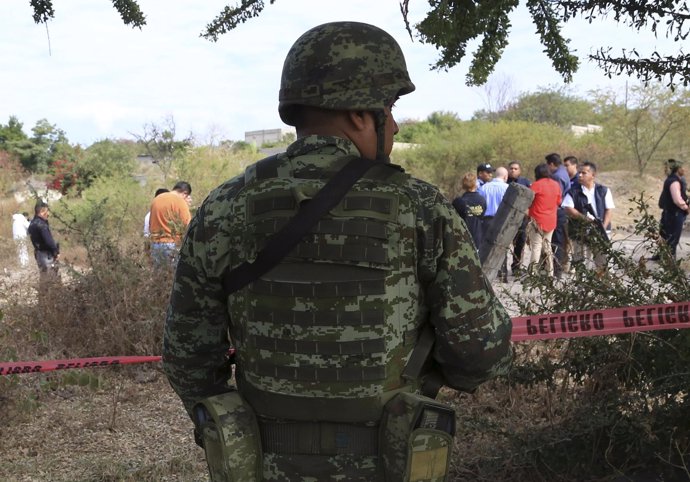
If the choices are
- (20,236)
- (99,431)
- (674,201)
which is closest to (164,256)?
(99,431)

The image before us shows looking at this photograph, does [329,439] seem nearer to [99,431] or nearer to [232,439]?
[232,439]

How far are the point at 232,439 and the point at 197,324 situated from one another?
0.33m

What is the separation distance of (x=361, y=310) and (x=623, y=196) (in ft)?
72.2

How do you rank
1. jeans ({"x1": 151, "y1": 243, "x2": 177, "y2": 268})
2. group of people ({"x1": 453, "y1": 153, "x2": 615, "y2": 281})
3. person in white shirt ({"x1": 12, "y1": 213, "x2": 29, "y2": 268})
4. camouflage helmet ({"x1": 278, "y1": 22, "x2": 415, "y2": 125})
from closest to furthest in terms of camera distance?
camouflage helmet ({"x1": 278, "y1": 22, "x2": 415, "y2": 125}) → jeans ({"x1": 151, "y1": 243, "x2": 177, "y2": 268}) → group of people ({"x1": 453, "y1": 153, "x2": 615, "y2": 281}) → person in white shirt ({"x1": 12, "y1": 213, "x2": 29, "y2": 268})

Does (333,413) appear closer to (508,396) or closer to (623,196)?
(508,396)

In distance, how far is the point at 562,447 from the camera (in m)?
3.29

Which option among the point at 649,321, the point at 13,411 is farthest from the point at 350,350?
the point at 13,411

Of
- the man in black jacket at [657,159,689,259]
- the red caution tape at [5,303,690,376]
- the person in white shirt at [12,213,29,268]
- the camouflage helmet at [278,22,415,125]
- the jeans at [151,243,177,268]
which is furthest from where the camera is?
Result: the person in white shirt at [12,213,29,268]

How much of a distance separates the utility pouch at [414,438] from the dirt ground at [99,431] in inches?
97.7

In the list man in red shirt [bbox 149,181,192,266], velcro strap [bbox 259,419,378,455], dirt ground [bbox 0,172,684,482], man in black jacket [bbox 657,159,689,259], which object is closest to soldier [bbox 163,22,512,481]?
velcro strap [bbox 259,419,378,455]

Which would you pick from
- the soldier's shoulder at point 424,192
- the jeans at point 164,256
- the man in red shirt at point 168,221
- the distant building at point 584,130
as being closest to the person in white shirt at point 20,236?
the man in red shirt at point 168,221

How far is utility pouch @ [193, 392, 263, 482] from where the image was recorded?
1815mm

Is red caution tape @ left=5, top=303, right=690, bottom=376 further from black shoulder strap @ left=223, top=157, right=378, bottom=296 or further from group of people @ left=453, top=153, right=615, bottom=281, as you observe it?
group of people @ left=453, top=153, right=615, bottom=281

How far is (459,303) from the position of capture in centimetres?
181
